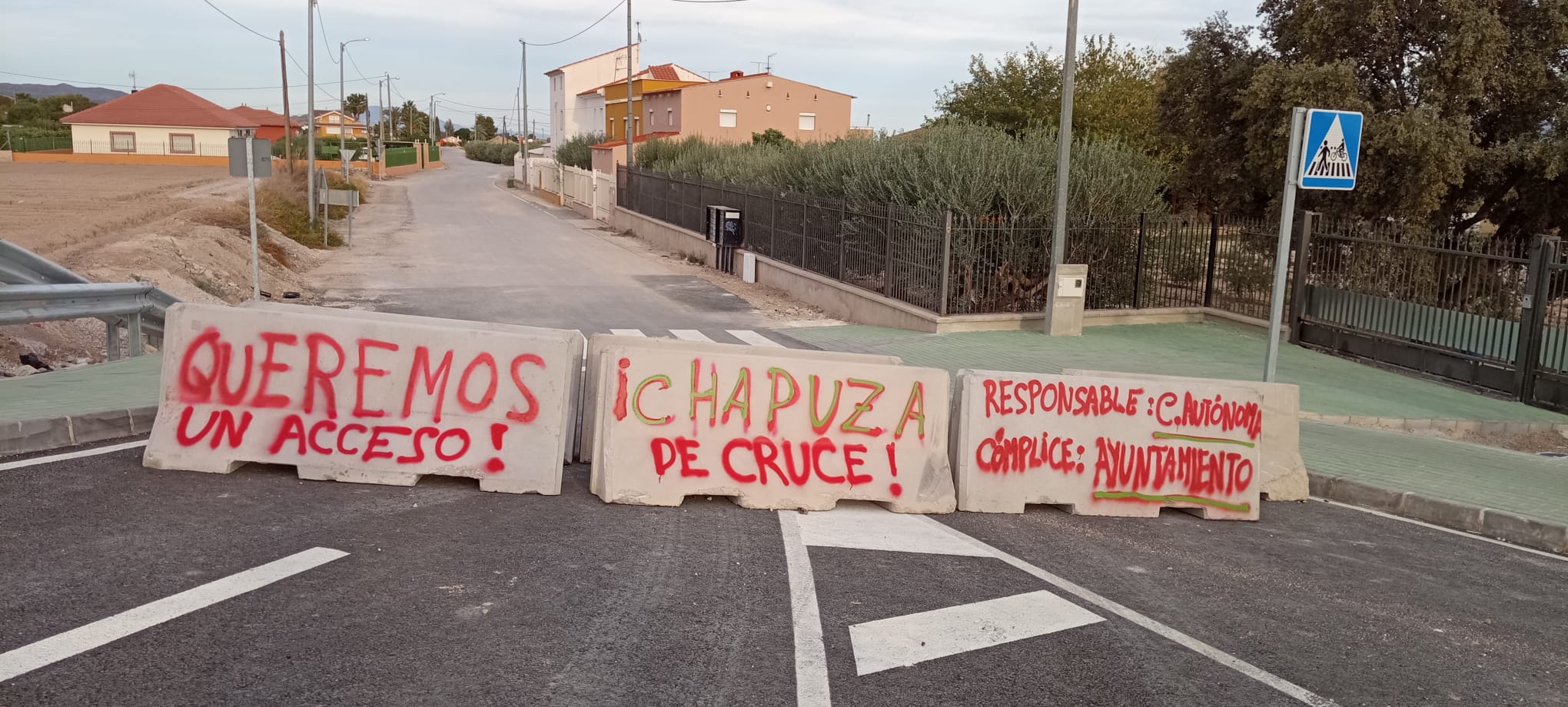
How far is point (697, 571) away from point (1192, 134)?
2199cm

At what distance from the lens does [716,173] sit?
32.8 metres

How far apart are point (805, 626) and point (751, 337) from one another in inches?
472

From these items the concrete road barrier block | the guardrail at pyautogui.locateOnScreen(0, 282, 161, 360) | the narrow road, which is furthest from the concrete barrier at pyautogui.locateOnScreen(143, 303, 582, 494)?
the narrow road

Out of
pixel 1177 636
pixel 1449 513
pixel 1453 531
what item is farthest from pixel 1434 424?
pixel 1177 636

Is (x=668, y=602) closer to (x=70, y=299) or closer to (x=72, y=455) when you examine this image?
(x=72, y=455)

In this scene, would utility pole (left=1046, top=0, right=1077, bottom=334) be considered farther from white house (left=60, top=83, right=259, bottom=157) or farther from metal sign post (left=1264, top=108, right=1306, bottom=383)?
white house (left=60, top=83, right=259, bottom=157)

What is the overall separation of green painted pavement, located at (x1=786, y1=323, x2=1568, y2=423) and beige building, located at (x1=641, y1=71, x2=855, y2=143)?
45201mm

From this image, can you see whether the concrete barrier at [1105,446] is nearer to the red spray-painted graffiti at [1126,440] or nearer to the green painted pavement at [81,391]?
the red spray-painted graffiti at [1126,440]

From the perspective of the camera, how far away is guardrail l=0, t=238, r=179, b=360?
972 cm

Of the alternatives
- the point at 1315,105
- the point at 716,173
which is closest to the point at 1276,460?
the point at 1315,105

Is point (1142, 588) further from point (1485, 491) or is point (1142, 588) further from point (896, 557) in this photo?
point (1485, 491)

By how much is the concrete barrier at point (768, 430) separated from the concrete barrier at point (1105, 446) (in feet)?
0.94

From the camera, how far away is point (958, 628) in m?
5.05

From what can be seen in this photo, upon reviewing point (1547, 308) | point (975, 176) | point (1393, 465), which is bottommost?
point (1393, 465)
